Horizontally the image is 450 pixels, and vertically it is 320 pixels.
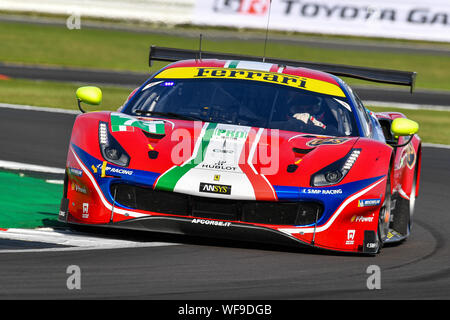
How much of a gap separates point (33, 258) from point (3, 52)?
751 inches

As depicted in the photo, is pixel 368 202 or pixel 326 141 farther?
pixel 326 141

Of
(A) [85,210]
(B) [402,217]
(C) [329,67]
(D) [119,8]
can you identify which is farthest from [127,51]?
(A) [85,210]

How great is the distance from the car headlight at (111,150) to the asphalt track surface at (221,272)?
0.55 meters

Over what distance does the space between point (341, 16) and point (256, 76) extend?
918 inches

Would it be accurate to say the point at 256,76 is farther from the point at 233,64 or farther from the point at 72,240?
the point at 72,240

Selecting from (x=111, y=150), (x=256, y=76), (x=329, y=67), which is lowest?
(x=111, y=150)

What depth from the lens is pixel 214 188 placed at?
6.18m

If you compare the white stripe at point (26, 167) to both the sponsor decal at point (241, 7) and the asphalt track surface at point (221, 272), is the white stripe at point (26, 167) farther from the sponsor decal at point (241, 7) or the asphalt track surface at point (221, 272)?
the sponsor decal at point (241, 7)

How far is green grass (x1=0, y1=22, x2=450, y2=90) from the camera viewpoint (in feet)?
78.9

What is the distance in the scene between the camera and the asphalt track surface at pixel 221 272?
5176 mm

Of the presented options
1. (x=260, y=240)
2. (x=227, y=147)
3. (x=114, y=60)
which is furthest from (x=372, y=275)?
(x=114, y=60)

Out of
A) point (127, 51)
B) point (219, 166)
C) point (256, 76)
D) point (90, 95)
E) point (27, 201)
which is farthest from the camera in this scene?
point (127, 51)

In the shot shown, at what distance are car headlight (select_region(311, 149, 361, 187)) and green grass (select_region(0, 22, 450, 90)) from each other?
1692cm

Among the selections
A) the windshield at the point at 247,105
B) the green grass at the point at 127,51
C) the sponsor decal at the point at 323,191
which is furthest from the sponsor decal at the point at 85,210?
the green grass at the point at 127,51
